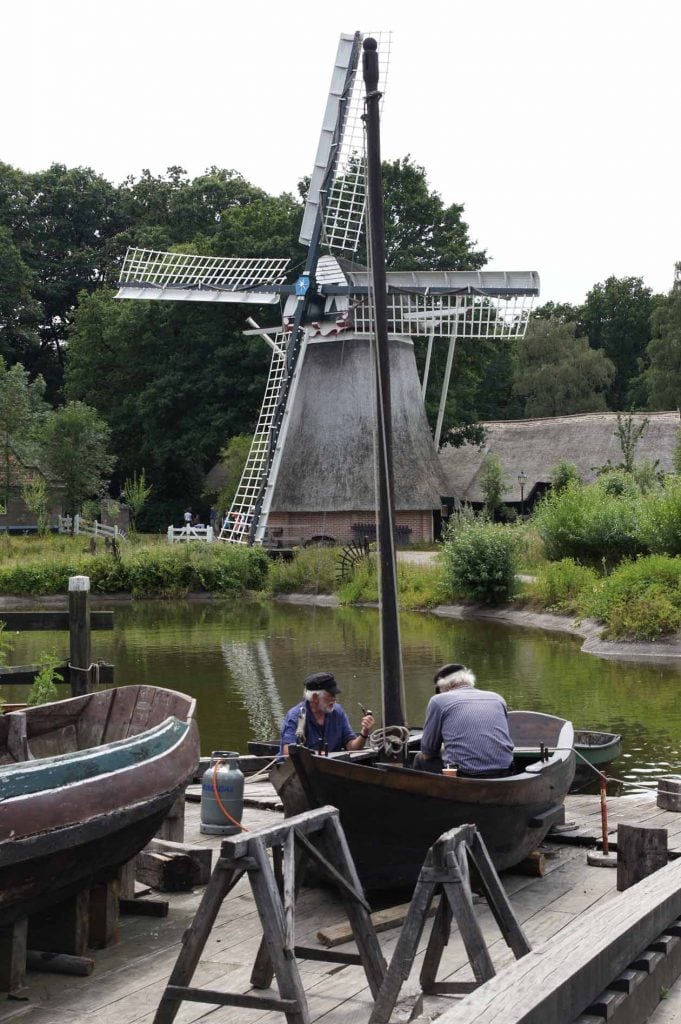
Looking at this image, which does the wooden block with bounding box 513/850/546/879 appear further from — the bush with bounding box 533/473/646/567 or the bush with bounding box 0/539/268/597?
the bush with bounding box 0/539/268/597

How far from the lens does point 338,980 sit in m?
5.70

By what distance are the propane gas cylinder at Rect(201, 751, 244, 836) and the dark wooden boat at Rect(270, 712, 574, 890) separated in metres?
1.38

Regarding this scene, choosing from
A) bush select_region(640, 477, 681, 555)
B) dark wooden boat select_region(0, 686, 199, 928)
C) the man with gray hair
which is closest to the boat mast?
the man with gray hair

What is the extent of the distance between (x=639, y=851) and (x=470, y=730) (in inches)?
46.0

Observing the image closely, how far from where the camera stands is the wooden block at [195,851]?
697 centimetres

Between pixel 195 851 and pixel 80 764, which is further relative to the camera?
pixel 195 851

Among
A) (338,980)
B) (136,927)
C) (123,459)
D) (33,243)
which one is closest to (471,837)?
(338,980)

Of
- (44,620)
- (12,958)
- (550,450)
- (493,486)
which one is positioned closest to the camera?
(12,958)

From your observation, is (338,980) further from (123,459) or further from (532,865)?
(123,459)

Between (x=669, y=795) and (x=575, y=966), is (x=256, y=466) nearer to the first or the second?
(x=669, y=795)

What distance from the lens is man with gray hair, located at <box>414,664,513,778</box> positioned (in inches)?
292

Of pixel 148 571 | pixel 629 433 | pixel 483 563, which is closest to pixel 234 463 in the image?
pixel 148 571

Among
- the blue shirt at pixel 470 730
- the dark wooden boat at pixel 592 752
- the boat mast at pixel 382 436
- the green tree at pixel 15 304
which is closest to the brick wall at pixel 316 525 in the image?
the green tree at pixel 15 304

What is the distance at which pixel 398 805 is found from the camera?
6.57m
